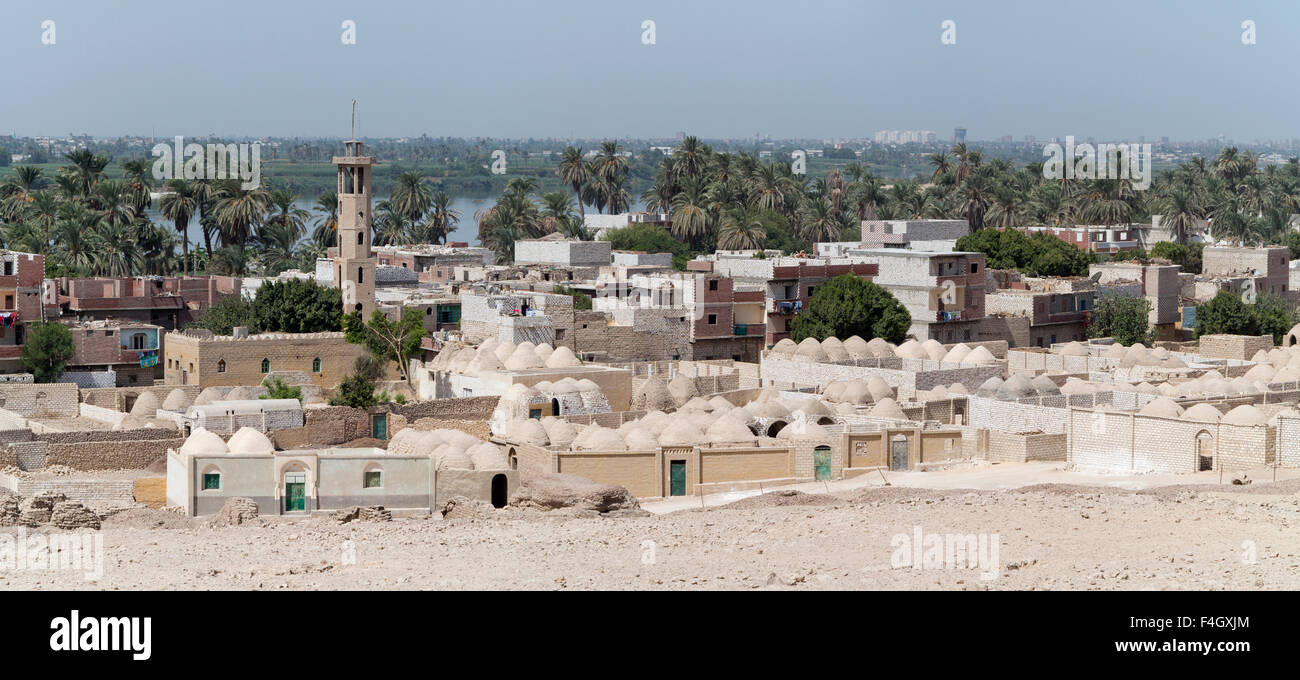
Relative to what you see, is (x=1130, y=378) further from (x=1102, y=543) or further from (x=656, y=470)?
(x=1102, y=543)

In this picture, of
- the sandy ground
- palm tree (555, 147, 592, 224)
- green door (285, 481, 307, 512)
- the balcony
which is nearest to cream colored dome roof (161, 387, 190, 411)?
green door (285, 481, 307, 512)

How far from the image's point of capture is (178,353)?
42.2 meters

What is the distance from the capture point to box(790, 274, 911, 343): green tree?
50.1m

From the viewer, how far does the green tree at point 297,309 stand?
48.3 meters

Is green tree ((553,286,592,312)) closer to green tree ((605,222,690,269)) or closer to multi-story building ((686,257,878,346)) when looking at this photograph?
multi-story building ((686,257,878,346))

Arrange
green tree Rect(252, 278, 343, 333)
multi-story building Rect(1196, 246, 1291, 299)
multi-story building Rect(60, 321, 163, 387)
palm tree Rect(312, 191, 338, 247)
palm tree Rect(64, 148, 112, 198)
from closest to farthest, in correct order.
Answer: multi-story building Rect(60, 321, 163, 387), green tree Rect(252, 278, 343, 333), multi-story building Rect(1196, 246, 1291, 299), palm tree Rect(64, 148, 112, 198), palm tree Rect(312, 191, 338, 247)

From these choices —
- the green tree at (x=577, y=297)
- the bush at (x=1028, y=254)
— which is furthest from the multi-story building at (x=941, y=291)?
the bush at (x=1028, y=254)

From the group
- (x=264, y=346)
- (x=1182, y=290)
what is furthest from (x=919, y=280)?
(x=264, y=346)

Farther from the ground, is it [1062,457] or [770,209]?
[770,209]

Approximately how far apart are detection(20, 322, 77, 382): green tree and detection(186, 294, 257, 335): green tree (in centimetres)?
574

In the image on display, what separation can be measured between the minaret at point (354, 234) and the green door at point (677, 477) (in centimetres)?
2122

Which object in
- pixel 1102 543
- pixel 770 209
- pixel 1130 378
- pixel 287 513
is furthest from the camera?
pixel 770 209
